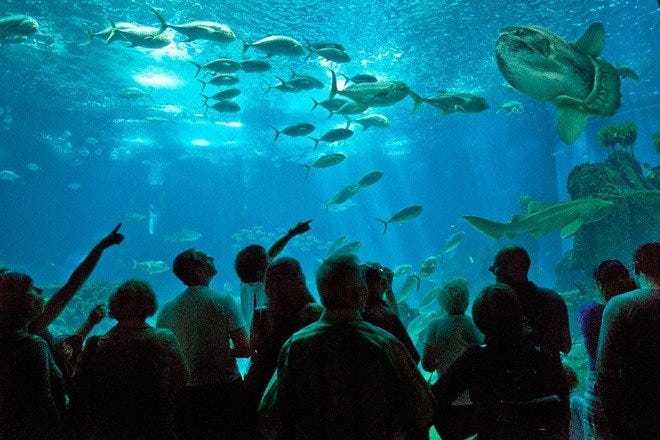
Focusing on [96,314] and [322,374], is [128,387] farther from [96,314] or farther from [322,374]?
[322,374]

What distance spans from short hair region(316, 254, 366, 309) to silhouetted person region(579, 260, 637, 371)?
2.24 meters

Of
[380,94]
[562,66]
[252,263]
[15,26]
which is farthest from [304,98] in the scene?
[252,263]

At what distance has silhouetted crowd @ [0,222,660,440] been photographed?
1952 mm

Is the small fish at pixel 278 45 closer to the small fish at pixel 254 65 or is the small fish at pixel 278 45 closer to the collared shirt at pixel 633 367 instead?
the small fish at pixel 254 65

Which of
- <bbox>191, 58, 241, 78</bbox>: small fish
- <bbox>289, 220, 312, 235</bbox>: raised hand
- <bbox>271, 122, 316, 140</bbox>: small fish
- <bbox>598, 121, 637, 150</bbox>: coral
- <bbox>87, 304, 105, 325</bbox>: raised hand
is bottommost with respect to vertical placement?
<bbox>87, 304, 105, 325</bbox>: raised hand

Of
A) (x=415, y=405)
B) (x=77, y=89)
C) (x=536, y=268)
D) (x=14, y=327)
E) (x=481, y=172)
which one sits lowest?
(x=536, y=268)

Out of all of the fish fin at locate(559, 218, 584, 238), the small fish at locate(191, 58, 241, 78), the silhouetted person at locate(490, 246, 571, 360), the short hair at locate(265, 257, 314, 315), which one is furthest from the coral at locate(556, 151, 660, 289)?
the short hair at locate(265, 257, 314, 315)

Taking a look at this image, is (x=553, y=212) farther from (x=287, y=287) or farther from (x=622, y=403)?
(x=287, y=287)

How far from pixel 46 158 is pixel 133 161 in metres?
7.80

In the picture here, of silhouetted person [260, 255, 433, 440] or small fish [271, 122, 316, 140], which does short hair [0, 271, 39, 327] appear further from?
small fish [271, 122, 316, 140]

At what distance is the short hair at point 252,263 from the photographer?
328cm

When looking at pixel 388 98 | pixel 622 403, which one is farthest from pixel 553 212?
pixel 622 403

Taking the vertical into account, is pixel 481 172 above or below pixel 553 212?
above

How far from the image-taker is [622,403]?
2355mm
